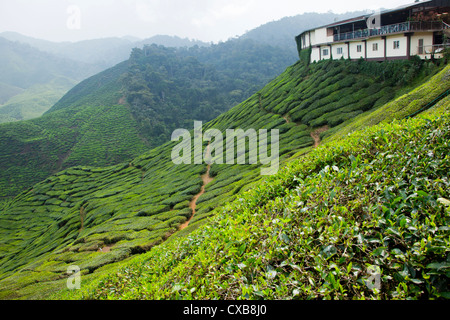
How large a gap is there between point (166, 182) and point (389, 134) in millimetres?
30334

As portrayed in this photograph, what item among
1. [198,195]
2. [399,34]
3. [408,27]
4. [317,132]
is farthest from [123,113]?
[408,27]

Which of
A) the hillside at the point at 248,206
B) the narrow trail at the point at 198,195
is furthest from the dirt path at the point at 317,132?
the narrow trail at the point at 198,195

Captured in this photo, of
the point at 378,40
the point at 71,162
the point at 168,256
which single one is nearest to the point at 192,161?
the point at 378,40

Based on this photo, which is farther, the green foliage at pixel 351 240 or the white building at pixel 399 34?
the white building at pixel 399 34

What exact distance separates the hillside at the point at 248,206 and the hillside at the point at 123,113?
23.6 metres

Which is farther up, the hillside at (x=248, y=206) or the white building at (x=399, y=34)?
the white building at (x=399, y=34)

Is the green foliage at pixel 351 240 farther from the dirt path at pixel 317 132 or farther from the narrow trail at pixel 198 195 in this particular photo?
the dirt path at pixel 317 132

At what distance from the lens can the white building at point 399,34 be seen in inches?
1012

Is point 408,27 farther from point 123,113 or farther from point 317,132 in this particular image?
point 123,113

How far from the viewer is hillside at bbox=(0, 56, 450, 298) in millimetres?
5020

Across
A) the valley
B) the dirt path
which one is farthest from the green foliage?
the dirt path

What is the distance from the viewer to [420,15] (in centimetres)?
2600

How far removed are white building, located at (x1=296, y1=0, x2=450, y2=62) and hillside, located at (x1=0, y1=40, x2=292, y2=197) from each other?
203 ft

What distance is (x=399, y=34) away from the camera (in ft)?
89.7
